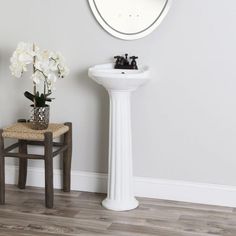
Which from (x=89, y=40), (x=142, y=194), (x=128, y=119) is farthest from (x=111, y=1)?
(x=142, y=194)

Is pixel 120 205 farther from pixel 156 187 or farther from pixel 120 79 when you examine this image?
pixel 120 79

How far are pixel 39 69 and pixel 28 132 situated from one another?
41 cm

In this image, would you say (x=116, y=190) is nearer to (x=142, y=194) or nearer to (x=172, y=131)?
(x=142, y=194)

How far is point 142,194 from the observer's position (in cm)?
350

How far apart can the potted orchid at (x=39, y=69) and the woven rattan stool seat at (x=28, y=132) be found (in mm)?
61

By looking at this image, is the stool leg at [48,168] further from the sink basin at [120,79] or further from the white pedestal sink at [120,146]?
the sink basin at [120,79]

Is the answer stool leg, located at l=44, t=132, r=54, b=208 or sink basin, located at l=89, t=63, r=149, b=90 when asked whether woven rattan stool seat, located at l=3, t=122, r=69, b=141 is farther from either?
sink basin, located at l=89, t=63, r=149, b=90

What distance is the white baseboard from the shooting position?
3334 mm

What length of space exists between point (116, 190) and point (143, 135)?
17.0 inches

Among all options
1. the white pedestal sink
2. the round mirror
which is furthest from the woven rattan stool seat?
the round mirror

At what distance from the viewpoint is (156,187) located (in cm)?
346

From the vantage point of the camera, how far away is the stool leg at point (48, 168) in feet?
10.4

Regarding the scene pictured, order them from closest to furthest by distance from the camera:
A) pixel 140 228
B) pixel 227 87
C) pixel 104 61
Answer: pixel 140 228 < pixel 227 87 < pixel 104 61

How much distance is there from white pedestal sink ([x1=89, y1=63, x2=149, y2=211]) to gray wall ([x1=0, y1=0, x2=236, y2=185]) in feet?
0.66
